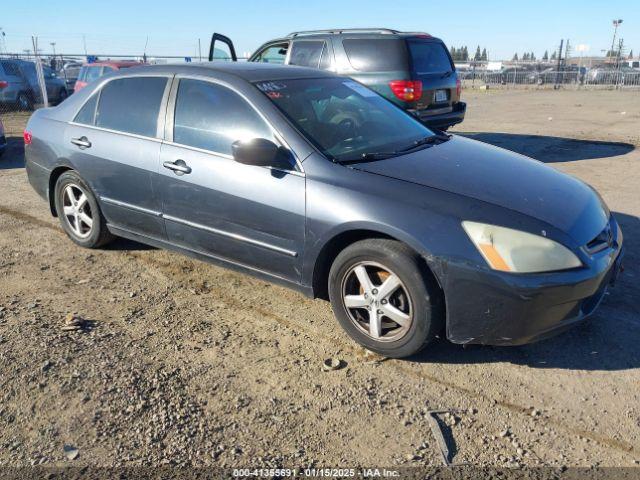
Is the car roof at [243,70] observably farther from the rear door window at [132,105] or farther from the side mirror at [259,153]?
the side mirror at [259,153]

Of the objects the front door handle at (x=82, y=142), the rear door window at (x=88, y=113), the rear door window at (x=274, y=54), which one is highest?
the rear door window at (x=274, y=54)

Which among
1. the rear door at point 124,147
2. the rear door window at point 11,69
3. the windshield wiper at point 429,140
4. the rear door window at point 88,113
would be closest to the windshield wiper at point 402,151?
the windshield wiper at point 429,140

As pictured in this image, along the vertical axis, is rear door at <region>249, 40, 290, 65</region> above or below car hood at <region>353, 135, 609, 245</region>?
above

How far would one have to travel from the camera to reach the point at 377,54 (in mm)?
8656

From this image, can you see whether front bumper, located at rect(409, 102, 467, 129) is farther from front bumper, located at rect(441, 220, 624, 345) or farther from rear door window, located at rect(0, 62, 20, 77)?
rear door window, located at rect(0, 62, 20, 77)

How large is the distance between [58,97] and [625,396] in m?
20.3

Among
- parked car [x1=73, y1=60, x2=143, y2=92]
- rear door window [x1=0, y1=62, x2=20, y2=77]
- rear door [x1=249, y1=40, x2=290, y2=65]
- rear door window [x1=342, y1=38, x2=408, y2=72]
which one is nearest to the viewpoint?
rear door window [x1=342, y1=38, x2=408, y2=72]

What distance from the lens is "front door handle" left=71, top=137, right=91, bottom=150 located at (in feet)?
15.3

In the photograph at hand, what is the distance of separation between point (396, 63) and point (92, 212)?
5.39 m

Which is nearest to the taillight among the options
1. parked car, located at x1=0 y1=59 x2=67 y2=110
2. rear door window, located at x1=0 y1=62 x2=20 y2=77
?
parked car, located at x1=0 y1=59 x2=67 y2=110

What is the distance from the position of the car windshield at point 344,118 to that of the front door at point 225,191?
0.85 feet

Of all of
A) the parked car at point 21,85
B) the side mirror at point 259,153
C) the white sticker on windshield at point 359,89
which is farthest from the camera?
the parked car at point 21,85

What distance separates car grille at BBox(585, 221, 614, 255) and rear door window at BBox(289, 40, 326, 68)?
6.70 metres

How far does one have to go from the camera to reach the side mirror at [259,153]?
340cm
